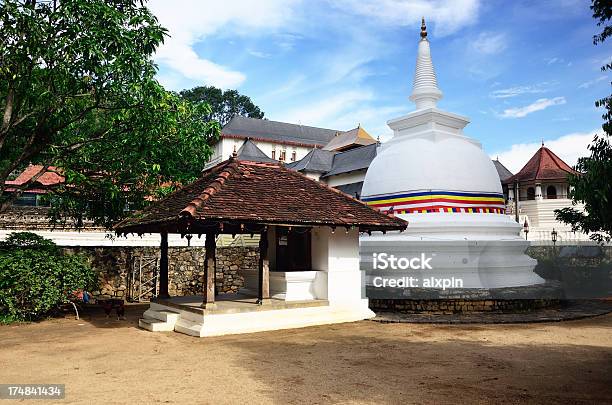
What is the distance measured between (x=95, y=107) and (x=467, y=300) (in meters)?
11.4

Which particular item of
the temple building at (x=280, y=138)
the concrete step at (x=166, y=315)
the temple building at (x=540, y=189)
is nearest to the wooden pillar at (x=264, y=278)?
the concrete step at (x=166, y=315)

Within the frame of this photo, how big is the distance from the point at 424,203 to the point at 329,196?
12.4 ft

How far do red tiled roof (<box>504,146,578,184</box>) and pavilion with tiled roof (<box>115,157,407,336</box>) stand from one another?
29.8m

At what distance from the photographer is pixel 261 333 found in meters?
11.1

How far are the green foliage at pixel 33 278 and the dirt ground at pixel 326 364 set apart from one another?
952mm

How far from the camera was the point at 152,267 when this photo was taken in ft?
61.8

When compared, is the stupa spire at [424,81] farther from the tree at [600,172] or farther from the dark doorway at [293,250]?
the tree at [600,172]

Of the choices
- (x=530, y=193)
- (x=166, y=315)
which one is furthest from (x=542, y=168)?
(x=166, y=315)

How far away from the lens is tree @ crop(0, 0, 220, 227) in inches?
438

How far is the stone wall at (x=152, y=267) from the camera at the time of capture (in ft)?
59.5

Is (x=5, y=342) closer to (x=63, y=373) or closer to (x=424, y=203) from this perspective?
(x=63, y=373)

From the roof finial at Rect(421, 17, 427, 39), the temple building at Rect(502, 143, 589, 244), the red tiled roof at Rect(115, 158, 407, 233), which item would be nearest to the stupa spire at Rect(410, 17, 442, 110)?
the roof finial at Rect(421, 17, 427, 39)

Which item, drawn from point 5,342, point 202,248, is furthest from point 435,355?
point 202,248

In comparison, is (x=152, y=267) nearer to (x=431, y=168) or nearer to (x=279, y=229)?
(x=279, y=229)
